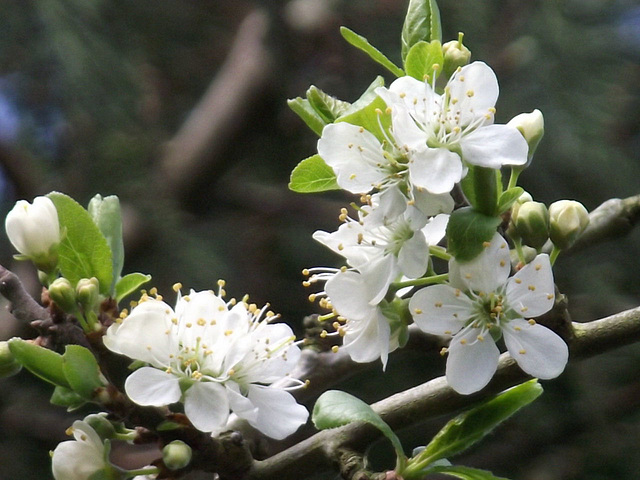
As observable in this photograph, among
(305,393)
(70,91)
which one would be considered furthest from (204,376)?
(70,91)

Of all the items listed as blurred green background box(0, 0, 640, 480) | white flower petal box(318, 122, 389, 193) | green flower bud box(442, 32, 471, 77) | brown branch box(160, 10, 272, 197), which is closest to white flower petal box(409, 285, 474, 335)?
white flower petal box(318, 122, 389, 193)

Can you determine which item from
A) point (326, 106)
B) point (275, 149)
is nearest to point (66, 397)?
point (326, 106)

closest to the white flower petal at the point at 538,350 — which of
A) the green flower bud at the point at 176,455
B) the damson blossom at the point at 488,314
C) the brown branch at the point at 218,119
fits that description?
the damson blossom at the point at 488,314

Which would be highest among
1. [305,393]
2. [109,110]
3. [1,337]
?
[109,110]

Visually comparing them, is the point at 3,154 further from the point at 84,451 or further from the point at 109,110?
the point at 84,451

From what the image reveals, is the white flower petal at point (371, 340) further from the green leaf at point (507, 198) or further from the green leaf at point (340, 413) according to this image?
the green leaf at point (507, 198)

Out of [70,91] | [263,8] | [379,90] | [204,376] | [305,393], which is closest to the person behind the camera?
[379,90]

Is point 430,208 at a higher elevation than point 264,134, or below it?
higher

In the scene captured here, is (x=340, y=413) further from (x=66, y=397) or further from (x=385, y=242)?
(x=66, y=397)
